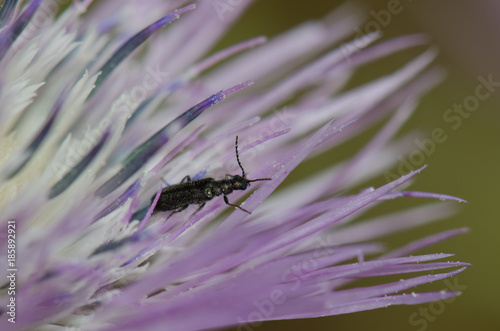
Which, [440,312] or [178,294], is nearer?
[178,294]

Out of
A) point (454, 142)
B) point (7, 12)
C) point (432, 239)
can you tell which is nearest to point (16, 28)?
point (7, 12)

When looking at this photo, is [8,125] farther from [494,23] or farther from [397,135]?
[494,23]

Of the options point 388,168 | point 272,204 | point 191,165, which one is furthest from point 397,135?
point 191,165

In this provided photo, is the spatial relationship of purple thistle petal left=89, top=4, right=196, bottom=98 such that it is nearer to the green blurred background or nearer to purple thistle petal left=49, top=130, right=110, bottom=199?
purple thistle petal left=49, top=130, right=110, bottom=199

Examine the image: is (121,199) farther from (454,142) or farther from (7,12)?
(454,142)

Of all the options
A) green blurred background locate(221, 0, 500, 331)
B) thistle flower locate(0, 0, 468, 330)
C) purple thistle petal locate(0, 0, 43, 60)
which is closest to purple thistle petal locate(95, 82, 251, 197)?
thistle flower locate(0, 0, 468, 330)

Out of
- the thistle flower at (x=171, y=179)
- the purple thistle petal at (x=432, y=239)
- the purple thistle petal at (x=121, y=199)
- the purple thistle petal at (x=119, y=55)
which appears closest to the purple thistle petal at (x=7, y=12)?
the thistle flower at (x=171, y=179)
